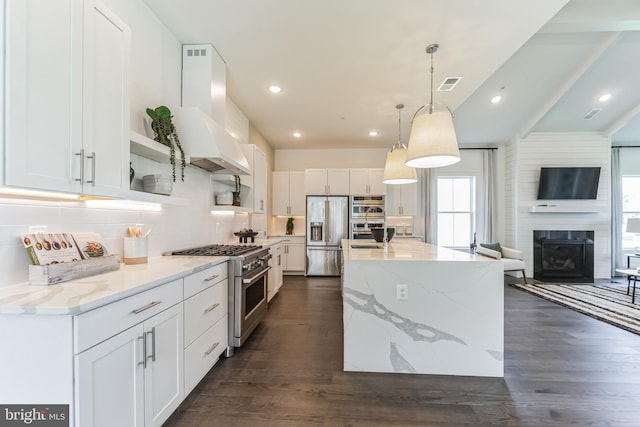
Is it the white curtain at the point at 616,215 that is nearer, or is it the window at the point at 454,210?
the white curtain at the point at 616,215

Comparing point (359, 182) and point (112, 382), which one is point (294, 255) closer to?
point (359, 182)

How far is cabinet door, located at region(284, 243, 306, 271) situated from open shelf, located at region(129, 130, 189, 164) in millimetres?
3965

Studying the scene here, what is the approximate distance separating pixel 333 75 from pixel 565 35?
10.9 feet

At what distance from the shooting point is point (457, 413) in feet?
5.93

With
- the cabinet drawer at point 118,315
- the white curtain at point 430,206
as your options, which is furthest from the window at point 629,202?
the cabinet drawer at point 118,315

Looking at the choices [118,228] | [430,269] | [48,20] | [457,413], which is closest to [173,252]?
[118,228]

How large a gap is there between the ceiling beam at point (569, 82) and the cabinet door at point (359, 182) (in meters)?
3.29

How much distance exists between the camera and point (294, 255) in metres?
6.14

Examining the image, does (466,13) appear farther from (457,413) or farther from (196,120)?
(457,413)

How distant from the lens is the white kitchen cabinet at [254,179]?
3989 millimetres

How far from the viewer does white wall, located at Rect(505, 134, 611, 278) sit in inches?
228

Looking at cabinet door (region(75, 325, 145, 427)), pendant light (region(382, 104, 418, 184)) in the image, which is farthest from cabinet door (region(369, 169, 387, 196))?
cabinet door (region(75, 325, 145, 427))

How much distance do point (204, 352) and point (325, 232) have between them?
13.4 ft

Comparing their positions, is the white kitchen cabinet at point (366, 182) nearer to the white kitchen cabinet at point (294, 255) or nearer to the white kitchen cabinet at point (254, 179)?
the white kitchen cabinet at point (294, 255)
